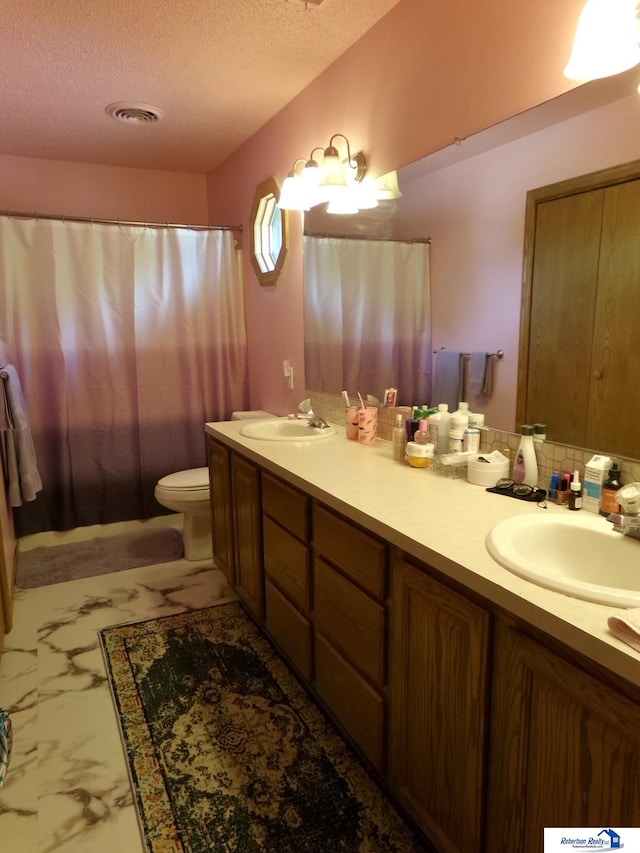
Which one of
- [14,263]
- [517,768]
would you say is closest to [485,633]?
[517,768]

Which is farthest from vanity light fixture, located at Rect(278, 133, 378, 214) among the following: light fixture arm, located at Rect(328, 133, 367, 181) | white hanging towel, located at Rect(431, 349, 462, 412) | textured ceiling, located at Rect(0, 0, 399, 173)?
white hanging towel, located at Rect(431, 349, 462, 412)

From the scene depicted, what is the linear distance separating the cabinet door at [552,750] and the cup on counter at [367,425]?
4.11ft

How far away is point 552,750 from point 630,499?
553 millimetres

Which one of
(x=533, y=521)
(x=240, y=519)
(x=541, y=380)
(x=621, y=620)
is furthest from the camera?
(x=240, y=519)

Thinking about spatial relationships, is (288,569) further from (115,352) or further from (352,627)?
(115,352)

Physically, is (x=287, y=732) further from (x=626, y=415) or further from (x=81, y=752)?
(x=626, y=415)

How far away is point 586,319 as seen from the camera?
56.2 inches

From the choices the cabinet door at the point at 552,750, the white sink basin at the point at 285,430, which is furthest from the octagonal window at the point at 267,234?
the cabinet door at the point at 552,750

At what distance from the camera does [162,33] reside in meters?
2.09

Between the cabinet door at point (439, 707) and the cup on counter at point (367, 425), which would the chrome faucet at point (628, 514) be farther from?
the cup on counter at point (367, 425)

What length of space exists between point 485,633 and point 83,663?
1730 mm

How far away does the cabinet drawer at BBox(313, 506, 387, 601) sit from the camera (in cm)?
138

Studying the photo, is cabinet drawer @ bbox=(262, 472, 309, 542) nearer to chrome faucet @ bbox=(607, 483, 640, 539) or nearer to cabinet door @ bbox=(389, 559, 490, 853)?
cabinet door @ bbox=(389, 559, 490, 853)

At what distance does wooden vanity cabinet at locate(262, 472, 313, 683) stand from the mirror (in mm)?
689
